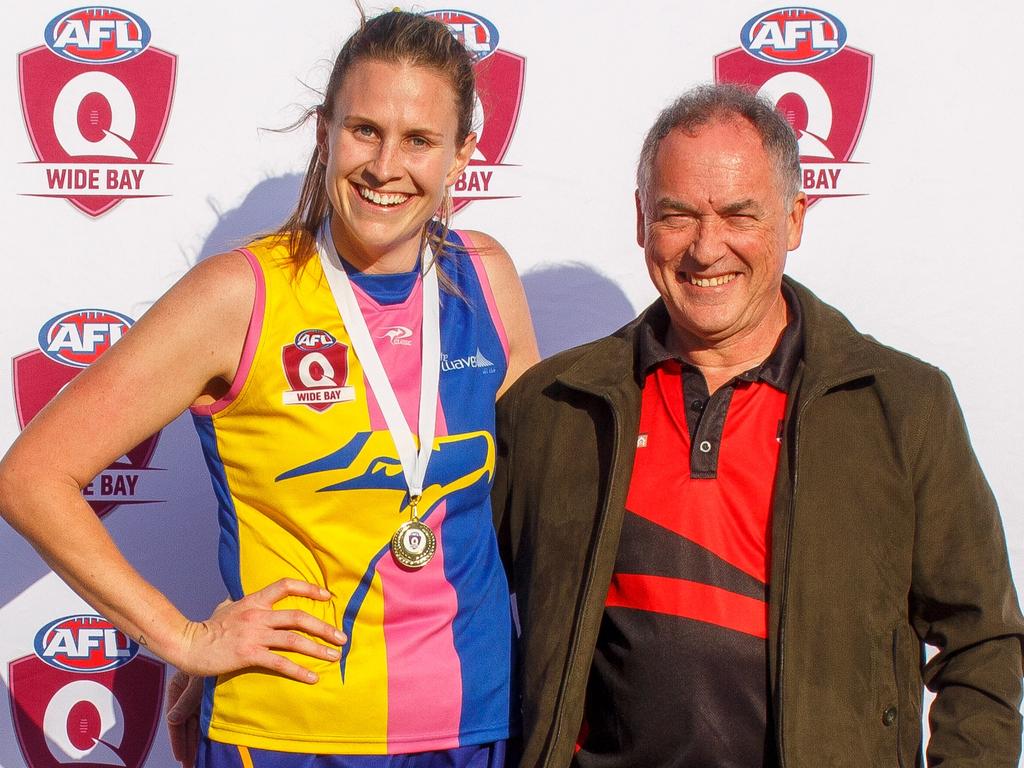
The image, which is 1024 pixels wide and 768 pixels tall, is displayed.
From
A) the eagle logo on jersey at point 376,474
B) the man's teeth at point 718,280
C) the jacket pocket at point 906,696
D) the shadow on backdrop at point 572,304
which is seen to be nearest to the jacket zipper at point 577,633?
the eagle logo on jersey at point 376,474

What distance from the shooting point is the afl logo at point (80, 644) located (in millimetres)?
2531

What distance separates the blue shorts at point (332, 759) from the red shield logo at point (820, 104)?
142cm

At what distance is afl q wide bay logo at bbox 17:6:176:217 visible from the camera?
245 cm

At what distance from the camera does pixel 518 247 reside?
8.28 feet

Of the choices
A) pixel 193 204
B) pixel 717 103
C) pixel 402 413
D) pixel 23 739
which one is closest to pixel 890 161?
pixel 717 103

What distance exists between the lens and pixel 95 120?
2.46 metres

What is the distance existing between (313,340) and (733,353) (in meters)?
0.69

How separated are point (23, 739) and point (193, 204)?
50.9 inches

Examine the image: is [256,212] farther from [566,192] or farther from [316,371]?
[316,371]

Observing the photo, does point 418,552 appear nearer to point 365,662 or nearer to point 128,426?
point 365,662

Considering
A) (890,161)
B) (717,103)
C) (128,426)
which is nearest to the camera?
(128,426)

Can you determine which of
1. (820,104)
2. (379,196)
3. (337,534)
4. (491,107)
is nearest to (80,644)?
(337,534)

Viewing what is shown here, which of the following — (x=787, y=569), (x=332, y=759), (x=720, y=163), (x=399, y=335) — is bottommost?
(x=332, y=759)

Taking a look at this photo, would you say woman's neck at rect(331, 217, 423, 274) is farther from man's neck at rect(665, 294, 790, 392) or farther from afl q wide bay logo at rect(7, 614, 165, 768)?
afl q wide bay logo at rect(7, 614, 165, 768)
